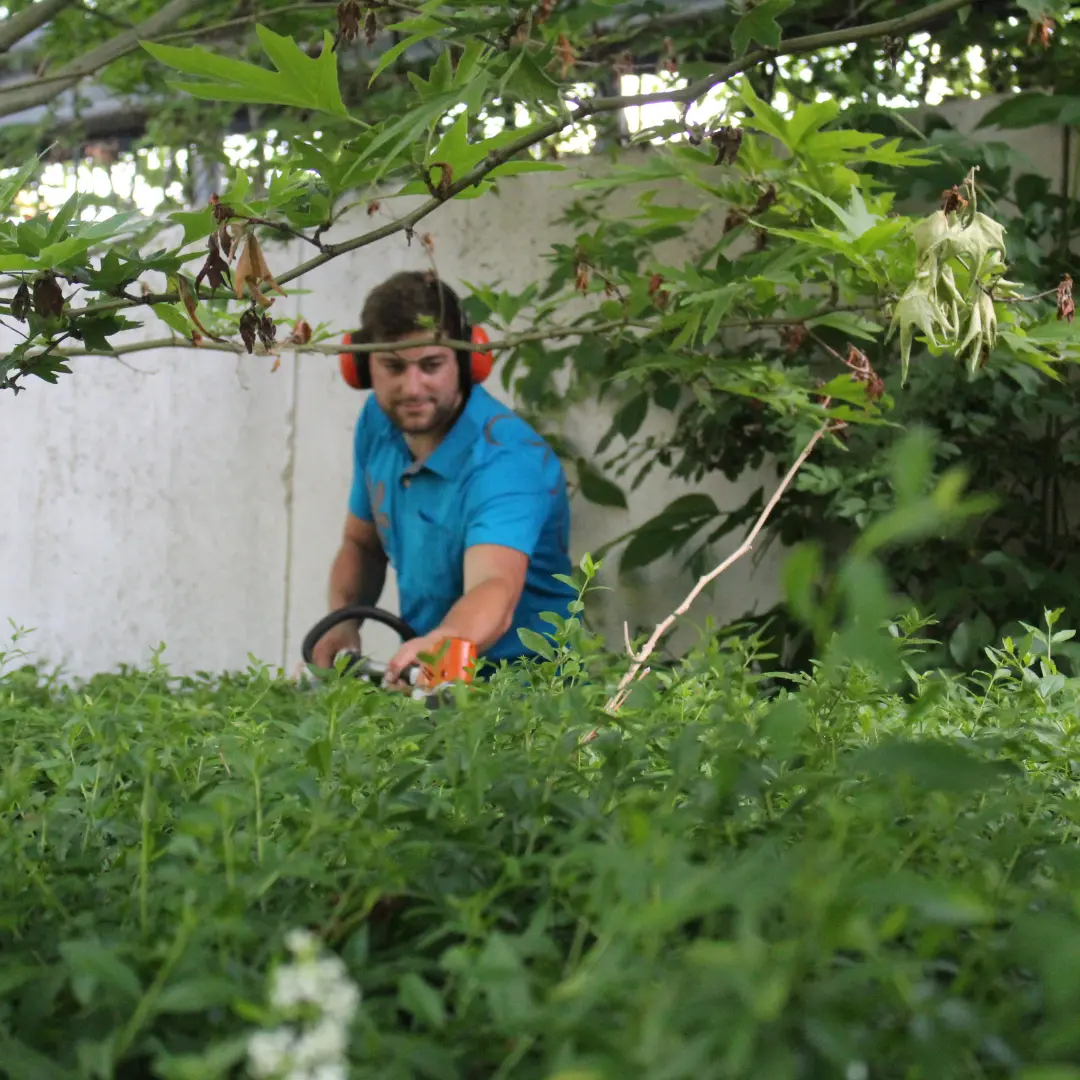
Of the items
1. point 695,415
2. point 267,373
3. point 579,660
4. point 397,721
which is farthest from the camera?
point 267,373

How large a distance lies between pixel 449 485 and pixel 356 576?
0.44m

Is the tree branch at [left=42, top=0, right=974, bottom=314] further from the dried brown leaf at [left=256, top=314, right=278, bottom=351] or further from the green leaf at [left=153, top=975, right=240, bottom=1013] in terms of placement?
the green leaf at [left=153, top=975, right=240, bottom=1013]

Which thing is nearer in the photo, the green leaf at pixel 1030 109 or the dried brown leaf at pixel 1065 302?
the dried brown leaf at pixel 1065 302

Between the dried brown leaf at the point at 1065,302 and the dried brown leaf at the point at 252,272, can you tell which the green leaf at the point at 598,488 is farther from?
the dried brown leaf at the point at 252,272

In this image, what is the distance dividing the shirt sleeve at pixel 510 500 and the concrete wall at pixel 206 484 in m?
0.44

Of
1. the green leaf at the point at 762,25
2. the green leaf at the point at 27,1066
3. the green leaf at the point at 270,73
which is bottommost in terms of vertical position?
the green leaf at the point at 27,1066

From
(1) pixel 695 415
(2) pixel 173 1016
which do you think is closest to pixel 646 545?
(1) pixel 695 415

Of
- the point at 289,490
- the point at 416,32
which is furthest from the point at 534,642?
the point at 289,490

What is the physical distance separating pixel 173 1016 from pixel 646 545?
1.92m

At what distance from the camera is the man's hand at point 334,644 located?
2.30 m

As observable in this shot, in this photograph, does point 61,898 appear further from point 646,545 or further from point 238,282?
point 646,545

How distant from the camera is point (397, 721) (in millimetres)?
932

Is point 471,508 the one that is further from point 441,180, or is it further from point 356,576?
point 441,180

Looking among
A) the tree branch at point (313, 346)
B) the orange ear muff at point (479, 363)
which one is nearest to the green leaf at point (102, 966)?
the tree branch at point (313, 346)
